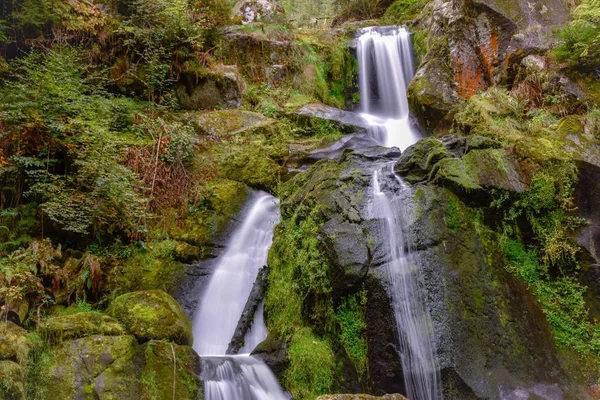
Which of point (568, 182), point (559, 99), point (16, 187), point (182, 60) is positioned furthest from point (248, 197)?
point (559, 99)

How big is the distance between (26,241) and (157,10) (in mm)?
7081

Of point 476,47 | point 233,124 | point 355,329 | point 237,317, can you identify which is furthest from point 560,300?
point 233,124

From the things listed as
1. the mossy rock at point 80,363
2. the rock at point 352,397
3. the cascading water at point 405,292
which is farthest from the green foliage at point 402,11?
the mossy rock at point 80,363

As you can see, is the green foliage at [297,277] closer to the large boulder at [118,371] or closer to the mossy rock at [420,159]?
the large boulder at [118,371]

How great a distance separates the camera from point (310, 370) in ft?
16.8

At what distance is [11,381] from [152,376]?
1.41 m

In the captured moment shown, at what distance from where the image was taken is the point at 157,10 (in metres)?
10.2

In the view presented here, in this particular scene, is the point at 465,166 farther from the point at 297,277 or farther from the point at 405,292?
the point at 297,277

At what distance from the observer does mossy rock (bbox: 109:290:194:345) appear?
16.6 ft

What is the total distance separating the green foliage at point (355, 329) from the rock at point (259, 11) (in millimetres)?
12218

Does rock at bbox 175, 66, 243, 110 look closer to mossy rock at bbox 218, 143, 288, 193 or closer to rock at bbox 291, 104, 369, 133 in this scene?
rock at bbox 291, 104, 369, 133

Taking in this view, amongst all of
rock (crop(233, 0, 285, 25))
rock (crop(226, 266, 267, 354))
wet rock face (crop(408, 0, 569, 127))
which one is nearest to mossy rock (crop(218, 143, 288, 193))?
rock (crop(226, 266, 267, 354))

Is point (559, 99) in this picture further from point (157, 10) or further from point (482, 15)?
point (157, 10)

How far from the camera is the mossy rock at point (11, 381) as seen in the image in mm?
3859
